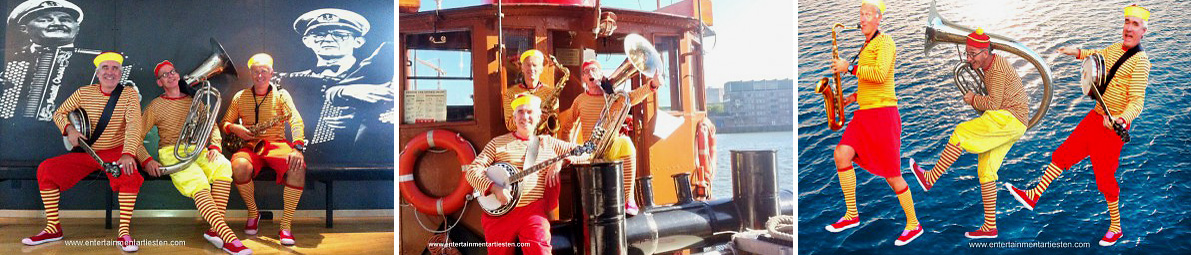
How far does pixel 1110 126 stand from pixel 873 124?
1.27 m

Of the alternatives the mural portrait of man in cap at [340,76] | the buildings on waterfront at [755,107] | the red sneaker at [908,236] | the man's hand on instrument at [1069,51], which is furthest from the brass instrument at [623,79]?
the man's hand on instrument at [1069,51]

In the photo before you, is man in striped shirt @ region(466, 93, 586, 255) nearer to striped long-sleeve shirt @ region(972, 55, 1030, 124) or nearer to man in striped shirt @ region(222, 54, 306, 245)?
man in striped shirt @ region(222, 54, 306, 245)

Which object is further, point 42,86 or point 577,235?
point 42,86

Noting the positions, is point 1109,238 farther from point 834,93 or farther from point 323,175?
point 323,175

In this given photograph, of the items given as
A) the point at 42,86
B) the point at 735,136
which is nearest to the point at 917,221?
the point at 735,136

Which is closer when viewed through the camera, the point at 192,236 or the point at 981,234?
the point at 192,236

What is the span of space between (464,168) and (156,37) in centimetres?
179

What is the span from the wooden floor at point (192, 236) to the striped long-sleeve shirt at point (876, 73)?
2517 mm

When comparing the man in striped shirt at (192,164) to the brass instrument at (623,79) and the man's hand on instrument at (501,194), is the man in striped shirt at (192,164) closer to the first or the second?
the man's hand on instrument at (501,194)

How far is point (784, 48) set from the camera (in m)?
5.01

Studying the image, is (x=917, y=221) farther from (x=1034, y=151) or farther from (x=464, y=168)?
(x=464, y=168)

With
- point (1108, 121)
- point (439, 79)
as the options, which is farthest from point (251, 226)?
point (1108, 121)

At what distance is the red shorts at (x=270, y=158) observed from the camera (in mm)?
4906

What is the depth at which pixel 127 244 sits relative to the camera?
15.5ft
